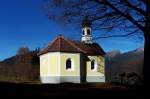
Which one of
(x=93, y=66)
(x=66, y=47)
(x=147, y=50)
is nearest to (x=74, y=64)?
(x=66, y=47)

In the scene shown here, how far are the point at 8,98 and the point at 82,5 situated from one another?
21.8ft

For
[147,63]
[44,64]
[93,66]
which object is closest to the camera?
[147,63]

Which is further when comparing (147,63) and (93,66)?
(93,66)

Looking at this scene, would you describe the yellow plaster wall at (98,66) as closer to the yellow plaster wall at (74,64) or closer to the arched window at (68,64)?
the yellow plaster wall at (74,64)

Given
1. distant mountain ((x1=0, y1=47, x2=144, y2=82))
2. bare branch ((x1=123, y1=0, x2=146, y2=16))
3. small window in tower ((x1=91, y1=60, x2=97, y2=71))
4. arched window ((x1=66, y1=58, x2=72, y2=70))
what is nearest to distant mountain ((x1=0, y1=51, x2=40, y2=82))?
distant mountain ((x1=0, y1=47, x2=144, y2=82))

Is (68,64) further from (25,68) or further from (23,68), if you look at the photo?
(23,68)

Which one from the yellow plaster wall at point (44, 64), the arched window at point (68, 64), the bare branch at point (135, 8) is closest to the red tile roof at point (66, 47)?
the yellow plaster wall at point (44, 64)

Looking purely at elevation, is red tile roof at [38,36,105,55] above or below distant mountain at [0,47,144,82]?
above

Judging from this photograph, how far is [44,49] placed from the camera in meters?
55.9

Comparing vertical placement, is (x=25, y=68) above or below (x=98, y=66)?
below

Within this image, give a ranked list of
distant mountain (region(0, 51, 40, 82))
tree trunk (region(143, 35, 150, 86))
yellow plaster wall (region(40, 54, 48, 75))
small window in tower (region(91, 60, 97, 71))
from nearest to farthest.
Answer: tree trunk (region(143, 35, 150, 86))
yellow plaster wall (region(40, 54, 48, 75))
small window in tower (region(91, 60, 97, 71))
distant mountain (region(0, 51, 40, 82))

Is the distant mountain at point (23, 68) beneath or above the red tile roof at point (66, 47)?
beneath

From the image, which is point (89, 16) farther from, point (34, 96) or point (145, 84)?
point (34, 96)

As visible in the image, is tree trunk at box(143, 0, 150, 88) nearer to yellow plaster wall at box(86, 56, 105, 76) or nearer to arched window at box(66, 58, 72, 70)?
arched window at box(66, 58, 72, 70)
